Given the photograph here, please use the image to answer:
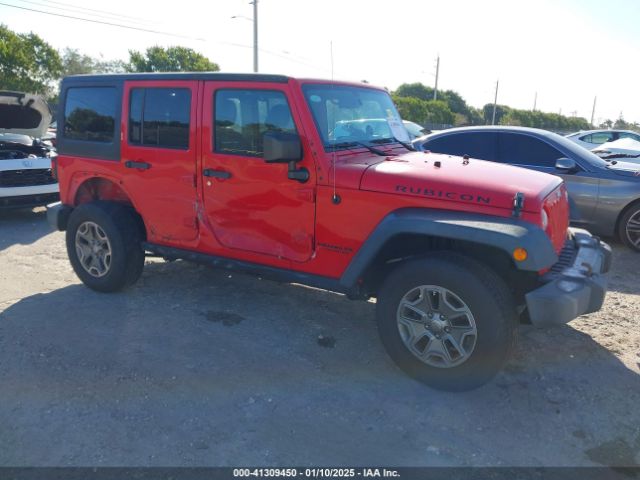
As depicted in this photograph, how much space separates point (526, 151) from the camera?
6.83 metres

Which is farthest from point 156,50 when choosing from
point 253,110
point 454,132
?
point 253,110

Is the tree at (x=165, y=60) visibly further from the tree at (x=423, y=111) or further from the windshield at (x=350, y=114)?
the windshield at (x=350, y=114)

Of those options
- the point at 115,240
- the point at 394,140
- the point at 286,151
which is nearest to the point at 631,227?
the point at 394,140

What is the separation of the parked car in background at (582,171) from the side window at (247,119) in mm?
3888

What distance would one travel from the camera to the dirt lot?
283 centimetres

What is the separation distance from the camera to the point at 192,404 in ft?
10.6

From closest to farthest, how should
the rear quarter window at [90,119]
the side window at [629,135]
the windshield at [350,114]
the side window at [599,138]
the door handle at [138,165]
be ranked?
A: the windshield at [350,114] → the door handle at [138,165] → the rear quarter window at [90,119] → the side window at [629,135] → the side window at [599,138]

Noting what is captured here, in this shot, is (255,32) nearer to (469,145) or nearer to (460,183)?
(469,145)

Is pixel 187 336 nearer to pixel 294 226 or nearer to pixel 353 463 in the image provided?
pixel 294 226

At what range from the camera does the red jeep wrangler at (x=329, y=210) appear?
3.18m

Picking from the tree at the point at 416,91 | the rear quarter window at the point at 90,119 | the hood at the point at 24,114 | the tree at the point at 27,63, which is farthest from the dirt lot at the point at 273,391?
the tree at the point at 416,91

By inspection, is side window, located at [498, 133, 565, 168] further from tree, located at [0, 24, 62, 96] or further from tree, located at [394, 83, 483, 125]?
tree, located at [394, 83, 483, 125]

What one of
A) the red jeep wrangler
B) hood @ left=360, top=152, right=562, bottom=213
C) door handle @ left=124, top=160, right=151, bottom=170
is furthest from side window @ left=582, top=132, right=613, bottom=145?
door handle @ left=124, top=160, right=151, bottom=170

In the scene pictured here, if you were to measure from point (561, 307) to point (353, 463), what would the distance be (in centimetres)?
151
